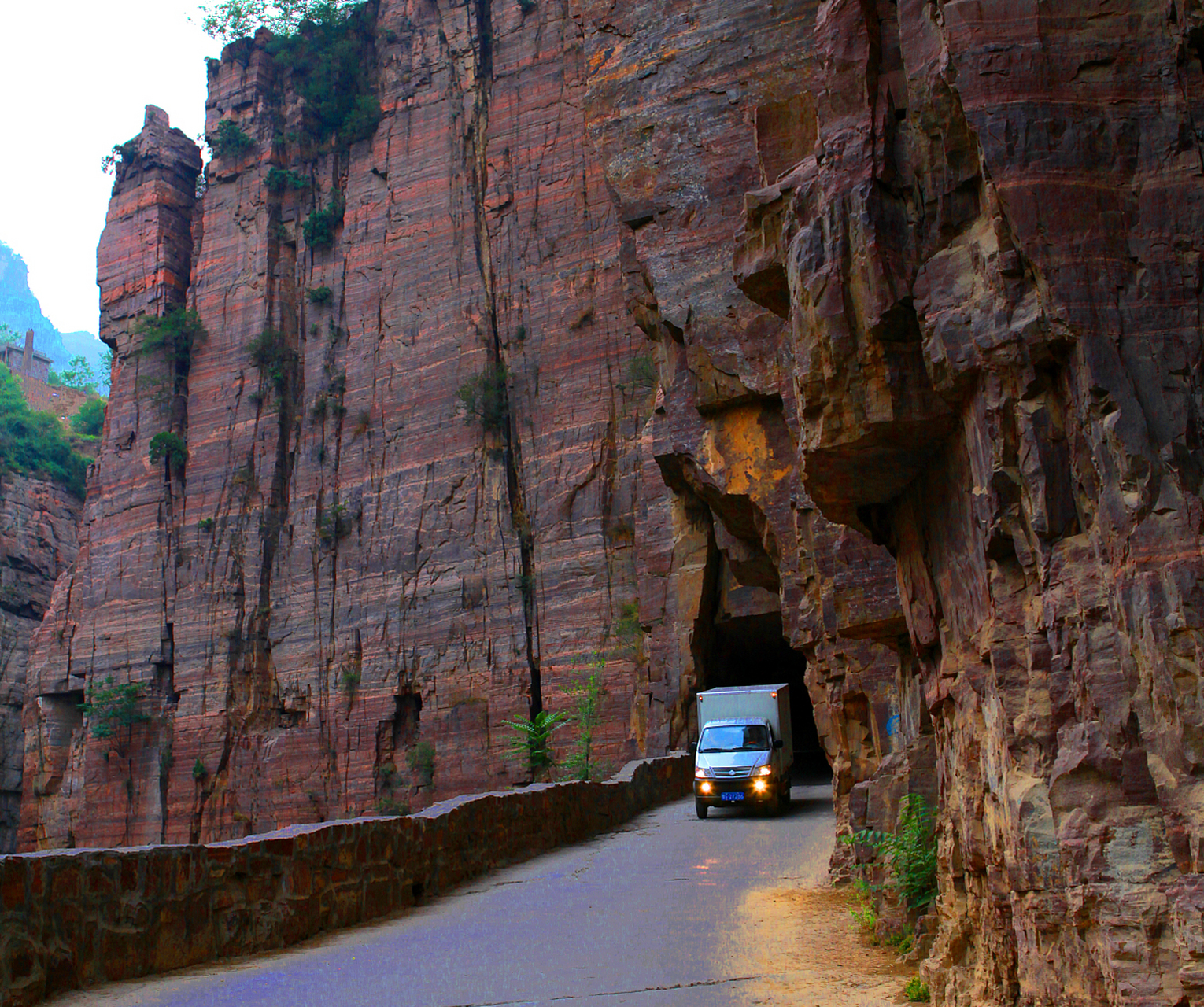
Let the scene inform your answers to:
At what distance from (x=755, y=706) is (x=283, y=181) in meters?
35.8

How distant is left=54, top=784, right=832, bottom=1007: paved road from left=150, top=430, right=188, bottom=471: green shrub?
122 feet

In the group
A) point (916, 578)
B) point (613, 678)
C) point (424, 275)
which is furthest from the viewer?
point (424, 275)

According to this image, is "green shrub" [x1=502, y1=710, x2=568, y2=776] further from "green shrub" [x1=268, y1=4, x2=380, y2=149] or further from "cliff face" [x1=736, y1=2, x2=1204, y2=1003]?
"cliff face" [x1=736, y1=2, x2=1204, y2=1003]

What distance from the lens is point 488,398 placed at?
38969mm

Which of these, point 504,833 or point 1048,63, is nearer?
point 1048,63

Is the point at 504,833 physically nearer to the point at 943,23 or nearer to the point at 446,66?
the point at 943,23

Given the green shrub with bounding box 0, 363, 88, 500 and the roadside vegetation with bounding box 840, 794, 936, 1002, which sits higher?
the green shrub with bounding box 0, 363, 88, 500

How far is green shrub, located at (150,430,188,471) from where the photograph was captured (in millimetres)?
45031

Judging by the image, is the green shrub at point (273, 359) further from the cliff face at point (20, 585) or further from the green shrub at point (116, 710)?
the cliff face at point (20, 585)

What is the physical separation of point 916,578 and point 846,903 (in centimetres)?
448

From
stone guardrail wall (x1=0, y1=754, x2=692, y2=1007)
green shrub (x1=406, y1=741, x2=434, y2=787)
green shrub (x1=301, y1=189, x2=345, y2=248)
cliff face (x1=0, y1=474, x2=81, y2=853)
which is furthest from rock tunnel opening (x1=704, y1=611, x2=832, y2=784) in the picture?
cliff face (x1=0, y1=474, x2=81, y2=853)

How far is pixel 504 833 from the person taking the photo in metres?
13.4

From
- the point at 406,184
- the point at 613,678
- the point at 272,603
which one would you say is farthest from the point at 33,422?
the point at 613,678

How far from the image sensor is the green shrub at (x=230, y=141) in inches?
1852
